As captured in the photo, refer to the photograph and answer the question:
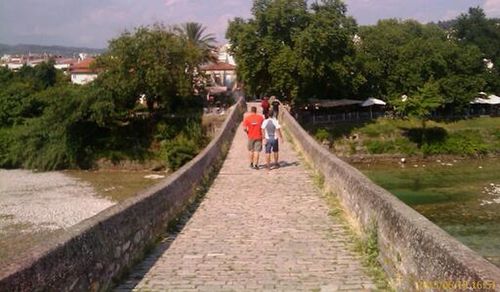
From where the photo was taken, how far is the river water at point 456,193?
2539 centimetres

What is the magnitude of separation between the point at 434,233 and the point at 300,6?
146 ft

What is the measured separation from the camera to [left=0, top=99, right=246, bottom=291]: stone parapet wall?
4781 millimetres

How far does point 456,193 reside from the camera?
35.5 m

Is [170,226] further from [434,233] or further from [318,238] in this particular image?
[434,233]

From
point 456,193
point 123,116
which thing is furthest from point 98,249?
point 123,116

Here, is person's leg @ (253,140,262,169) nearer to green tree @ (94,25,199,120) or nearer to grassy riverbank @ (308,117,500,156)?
green tree @ (94,25,199,120)

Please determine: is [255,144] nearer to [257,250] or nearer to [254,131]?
[254,131]

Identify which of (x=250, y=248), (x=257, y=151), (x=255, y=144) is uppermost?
(x=255, y=144)

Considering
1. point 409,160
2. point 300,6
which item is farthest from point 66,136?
point 409,160

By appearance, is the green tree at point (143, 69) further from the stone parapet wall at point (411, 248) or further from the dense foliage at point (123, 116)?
the stone parapet wall at point (411, 248)

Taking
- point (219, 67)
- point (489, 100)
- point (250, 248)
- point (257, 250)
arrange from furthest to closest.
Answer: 1. point (219, 67)
2. point (489, 100)
3. point (250, 248)
4. point (257, 250)

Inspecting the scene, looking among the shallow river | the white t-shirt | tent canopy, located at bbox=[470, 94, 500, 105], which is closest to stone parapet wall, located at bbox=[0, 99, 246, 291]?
the white t-shirt

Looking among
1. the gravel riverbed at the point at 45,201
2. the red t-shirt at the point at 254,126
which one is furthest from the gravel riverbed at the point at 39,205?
the red t-shirt at the point at 254,126

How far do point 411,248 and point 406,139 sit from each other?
4904 centimetres
